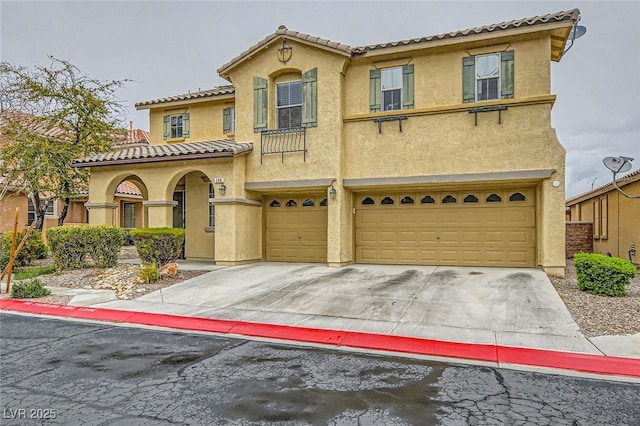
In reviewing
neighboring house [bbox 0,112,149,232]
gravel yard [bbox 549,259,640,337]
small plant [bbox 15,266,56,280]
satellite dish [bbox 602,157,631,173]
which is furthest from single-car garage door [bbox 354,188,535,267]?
neighboring house [bbox 0,112,149,232]

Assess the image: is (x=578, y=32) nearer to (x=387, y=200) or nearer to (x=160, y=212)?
(x=387, y=200)

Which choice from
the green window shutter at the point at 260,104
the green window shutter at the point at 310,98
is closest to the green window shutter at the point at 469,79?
the green window shutter at the point at 310,98

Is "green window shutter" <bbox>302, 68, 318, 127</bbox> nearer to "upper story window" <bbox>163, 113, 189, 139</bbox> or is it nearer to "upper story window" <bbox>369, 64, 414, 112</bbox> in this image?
"upper story window" <bbox>369, 64, 414, 112</bbox>

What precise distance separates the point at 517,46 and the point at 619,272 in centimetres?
695

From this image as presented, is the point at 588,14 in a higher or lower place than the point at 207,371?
higher

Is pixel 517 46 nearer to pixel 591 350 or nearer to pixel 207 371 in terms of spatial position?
pixel 591 350

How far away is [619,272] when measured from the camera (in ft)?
31.0

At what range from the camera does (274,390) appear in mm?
5035

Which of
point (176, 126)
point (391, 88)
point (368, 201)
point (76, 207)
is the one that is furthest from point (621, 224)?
point (76, 207)

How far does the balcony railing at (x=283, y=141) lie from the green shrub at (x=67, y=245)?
639 cm

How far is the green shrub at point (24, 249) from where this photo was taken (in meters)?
14.8

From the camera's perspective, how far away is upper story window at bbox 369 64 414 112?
45.5ft

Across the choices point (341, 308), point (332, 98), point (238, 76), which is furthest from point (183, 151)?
point (341, 308)

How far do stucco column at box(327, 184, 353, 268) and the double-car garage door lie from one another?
945 millimetres
